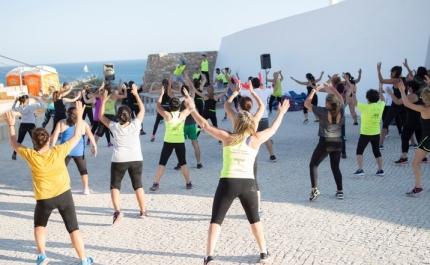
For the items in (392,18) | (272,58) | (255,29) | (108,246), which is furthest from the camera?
(255,29)

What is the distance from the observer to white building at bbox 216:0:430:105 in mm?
12617

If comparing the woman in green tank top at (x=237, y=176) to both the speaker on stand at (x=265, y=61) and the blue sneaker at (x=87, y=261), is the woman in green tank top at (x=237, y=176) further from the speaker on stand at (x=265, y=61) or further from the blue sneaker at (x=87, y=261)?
the speaker on stand at (x=265, y=61)

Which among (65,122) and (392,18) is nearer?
(65,122)

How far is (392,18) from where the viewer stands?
13.3 metres

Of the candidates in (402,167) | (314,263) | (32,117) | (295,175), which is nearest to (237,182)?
(314,263)

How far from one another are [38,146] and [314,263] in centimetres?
266

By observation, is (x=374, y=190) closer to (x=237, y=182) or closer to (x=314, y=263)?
(x=314, y=263)

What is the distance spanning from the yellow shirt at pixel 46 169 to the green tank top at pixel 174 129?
2.68 m

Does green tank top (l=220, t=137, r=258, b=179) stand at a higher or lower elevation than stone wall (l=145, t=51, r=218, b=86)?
lower

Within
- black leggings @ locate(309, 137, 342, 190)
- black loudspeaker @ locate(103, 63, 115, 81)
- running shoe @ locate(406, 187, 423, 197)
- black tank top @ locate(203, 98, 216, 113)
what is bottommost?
running shoe @ locate(406, 187, 423, 197)

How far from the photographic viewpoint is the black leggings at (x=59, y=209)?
4320mm

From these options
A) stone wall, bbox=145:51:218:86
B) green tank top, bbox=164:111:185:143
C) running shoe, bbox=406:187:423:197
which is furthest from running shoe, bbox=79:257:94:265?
stone wall, bbox=145:51:218:86

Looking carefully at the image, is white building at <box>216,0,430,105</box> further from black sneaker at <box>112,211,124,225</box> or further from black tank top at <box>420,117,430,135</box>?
black sneaker at <box>112,211,124,225</box>

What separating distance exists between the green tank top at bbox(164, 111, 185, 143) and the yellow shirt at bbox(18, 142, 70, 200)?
268cm
